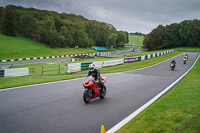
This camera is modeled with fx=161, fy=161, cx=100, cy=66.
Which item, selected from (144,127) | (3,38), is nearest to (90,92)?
(144,127)

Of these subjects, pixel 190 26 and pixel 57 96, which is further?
pixel 190 26

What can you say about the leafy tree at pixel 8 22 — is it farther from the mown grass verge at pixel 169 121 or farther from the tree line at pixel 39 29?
the mown grass verge at pixel 169 121

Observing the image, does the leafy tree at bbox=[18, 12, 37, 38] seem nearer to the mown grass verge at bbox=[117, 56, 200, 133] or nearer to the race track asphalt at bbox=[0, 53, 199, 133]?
the race track asphalt at bbox=[0, 53, 199, 133]

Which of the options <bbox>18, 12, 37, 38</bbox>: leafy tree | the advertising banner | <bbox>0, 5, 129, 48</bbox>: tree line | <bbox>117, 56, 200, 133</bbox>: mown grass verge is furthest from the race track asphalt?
<bbox>18, 12, 37, 38</bbox>: leafy tree

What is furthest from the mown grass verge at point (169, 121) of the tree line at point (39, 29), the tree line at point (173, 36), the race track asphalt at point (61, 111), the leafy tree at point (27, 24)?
the tree line at point (173, 36)

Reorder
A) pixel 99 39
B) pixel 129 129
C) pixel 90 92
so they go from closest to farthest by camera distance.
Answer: pixel 129 129 → pixel 90 92 → pixel 99 39

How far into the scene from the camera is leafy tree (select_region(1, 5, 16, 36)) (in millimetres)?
73375

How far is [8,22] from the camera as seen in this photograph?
74500 mm

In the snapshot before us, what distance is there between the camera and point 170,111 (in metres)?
6.02

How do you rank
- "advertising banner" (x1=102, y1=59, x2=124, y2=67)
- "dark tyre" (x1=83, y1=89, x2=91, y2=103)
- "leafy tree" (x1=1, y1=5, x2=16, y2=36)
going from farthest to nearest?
"leafy tree" (x1=1, y1=5, x2=16, y2=36) → "advertising banner" (x1=102, y1=59, x2=124, y2=67) → "dark tyre" (x1=83, y1=89, x2=91, y2=103)

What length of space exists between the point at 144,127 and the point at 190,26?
101742 mm

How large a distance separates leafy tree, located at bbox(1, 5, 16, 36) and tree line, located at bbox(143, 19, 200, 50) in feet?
237

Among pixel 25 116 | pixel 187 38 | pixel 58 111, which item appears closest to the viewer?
pixel 25 116

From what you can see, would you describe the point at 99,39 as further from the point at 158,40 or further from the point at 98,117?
the point at 98,117
